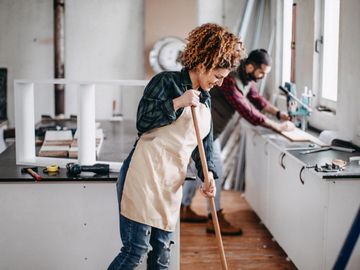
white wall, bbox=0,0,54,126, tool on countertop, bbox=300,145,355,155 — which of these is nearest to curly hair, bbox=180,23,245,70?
tool on countertop, bbox=300,145,355,155

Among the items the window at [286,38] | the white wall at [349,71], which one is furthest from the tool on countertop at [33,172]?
the window at [286,38]

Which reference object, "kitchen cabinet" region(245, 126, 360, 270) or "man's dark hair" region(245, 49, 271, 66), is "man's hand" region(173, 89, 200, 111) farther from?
"man's dark hair" region(245, 49, 271, 66)

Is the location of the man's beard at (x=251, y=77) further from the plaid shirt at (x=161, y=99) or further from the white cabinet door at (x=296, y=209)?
the plaid shirt at (x=161, y=99)

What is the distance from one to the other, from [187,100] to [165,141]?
23 centimetres

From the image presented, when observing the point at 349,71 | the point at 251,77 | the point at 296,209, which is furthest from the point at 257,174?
the point at 349,71

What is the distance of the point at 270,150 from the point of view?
14.4ft

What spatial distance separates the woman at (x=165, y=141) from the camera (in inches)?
97.7

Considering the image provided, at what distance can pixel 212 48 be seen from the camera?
2475mm

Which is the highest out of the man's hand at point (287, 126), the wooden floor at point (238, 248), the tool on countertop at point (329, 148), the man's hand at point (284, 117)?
the man's hand at point (284, 117)

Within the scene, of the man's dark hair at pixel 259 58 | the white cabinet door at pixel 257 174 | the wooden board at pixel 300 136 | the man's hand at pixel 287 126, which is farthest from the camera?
the white cabinet door at pixel 257 174

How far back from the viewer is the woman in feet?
8.14

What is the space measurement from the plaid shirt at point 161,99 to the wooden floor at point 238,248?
5.40 feet

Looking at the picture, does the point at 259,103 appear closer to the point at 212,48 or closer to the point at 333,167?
the point at 333,167

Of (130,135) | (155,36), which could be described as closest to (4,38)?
(155,36)
